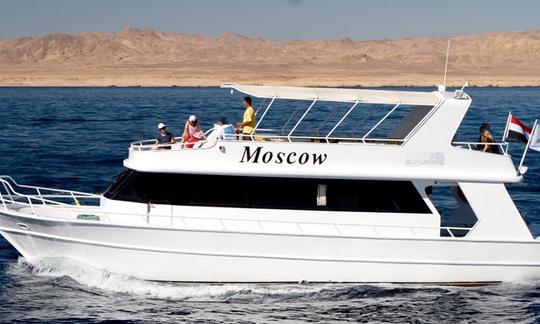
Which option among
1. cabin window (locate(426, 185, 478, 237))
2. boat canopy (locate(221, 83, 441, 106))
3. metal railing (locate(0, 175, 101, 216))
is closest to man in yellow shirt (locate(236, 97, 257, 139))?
boat canopy (locate(221, 83, 441, 106))

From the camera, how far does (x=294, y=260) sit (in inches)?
577

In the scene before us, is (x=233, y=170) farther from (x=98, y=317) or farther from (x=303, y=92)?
(x=98, y=317)

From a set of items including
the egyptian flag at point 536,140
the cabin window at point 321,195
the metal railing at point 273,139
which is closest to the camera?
the metal railing at point 273,139

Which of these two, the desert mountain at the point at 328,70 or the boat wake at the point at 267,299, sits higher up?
the desert mountain at the point at 328,70

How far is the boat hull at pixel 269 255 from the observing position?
14.5m

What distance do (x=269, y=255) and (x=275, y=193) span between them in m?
1.09

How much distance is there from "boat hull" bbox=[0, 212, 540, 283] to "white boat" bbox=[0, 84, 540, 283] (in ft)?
0.07

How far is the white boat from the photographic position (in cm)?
1454

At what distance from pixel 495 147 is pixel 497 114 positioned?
135 ft

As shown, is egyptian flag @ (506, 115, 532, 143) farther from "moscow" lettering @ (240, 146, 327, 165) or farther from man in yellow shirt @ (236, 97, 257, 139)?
man in yellow shirt @ (236, 97, 257, 139)

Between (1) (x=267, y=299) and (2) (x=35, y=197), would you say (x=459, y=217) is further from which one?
(2) (x=35, y=197)

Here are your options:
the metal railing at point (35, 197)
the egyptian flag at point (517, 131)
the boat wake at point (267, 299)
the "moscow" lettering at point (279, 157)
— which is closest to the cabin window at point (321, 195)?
the "moscow" lettering at point (279, 157)

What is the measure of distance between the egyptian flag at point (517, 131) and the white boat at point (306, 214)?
731 mm

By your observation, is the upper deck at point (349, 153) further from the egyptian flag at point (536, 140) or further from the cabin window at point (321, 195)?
the egyptian flag at point (536, 140)
